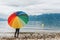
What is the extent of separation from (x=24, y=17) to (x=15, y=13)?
96 centimetres

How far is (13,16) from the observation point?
32469 mm

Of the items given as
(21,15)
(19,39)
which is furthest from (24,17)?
(19,39)

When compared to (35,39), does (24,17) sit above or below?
above

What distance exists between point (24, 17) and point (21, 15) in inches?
14.2

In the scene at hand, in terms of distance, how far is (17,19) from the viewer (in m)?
32.4

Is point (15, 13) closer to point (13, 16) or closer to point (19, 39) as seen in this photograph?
point (13, 16)

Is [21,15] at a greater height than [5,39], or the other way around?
[21,15]

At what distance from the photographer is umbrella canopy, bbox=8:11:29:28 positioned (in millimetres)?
32281

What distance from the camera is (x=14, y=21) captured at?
32344mm

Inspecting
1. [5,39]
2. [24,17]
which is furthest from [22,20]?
[5,39]

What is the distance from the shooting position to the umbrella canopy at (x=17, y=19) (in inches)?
1271

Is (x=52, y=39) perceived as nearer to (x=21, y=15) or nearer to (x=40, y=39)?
(x=40, y=39)

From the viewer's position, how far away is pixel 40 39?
3183 centimetres

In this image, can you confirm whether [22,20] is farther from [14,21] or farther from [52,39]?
Answer: [52,39]
